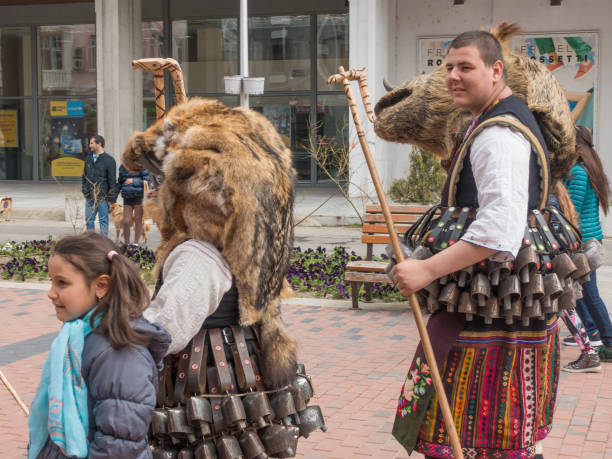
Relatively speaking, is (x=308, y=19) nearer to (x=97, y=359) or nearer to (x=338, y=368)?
(x=338, y=368)

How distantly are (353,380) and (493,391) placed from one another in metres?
3.14

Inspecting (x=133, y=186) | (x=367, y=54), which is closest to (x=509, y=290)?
(x=133, y=186)

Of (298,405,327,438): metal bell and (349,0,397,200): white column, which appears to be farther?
(349,0,397,200): white column

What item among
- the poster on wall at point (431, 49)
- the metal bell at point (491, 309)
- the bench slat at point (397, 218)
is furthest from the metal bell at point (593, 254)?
the poster on wall at point (431, 49)

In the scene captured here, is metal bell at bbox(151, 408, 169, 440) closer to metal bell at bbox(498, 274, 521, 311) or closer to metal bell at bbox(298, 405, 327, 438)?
metal bell at bbox(298, 405, 327, 438)

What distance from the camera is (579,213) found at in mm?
6508

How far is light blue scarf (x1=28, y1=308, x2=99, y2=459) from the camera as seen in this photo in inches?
96.9

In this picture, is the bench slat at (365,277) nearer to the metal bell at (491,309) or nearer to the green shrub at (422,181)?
the metal bell at (491,309)

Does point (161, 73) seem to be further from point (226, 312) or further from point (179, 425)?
point (179, 425)

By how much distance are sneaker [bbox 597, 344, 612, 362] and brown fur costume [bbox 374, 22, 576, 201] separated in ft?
11.5

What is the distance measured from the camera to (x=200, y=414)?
287 centimetres

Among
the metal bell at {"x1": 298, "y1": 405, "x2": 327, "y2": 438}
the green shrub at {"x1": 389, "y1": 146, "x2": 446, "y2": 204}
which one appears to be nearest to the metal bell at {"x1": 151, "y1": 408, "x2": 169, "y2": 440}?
the metal bell at {"x1": 298, "y1": 405, "x2": 327, "y2": 438}

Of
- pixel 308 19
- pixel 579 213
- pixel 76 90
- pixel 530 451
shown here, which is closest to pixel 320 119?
pixel 308 19

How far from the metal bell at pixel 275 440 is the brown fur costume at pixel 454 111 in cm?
141
